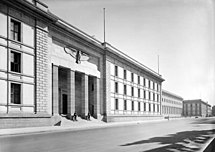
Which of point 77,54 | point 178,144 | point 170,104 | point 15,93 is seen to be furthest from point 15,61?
point 170,104

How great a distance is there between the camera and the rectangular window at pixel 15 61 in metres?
21.3

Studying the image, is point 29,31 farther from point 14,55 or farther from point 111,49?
point 111,49

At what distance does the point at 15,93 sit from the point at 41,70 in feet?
12.4

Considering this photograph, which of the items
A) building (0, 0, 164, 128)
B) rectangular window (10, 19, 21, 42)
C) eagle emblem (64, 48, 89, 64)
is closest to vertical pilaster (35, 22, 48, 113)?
building (0, 0, 164, 128)

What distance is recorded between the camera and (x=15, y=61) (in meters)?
21.7

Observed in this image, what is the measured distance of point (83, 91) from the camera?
107 feet

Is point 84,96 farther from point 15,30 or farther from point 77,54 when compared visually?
point 15,30

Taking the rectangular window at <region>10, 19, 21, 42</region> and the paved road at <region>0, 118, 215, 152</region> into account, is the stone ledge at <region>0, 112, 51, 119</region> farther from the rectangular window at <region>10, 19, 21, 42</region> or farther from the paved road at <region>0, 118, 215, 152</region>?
the rectangular window at <region>10, 19, 21, 42</region>

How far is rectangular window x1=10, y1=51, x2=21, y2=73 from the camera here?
69.8 ft

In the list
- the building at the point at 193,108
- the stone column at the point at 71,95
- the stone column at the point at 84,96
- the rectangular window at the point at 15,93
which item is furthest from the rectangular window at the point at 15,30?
the building at the point at 193,108

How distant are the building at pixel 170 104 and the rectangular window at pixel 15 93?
2848 inches

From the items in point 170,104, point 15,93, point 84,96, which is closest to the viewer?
point 15,93

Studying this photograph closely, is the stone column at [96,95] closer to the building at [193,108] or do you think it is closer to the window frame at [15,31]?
the window frame at [15,31]

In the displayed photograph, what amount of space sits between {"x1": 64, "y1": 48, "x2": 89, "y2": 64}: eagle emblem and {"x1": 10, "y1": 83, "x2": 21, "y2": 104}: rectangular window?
8.99 metres
